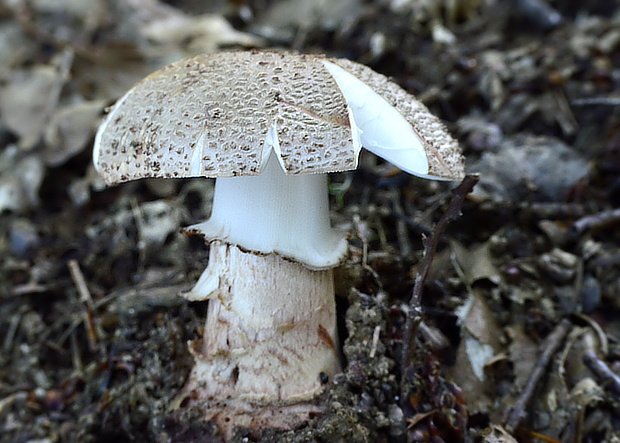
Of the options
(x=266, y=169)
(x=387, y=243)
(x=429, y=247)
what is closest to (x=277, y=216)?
(x=266, y=169)

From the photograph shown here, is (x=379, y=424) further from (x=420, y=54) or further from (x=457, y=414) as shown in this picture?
(x=420, y=54)

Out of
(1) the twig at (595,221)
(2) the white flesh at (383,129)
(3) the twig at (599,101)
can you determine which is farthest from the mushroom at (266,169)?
(3) the twig at (599,101)

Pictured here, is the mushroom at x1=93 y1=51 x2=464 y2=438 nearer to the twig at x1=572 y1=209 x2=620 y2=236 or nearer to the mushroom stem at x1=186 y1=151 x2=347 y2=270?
the mushroom stem at x1=186 y1=151 x2=347 y2=270

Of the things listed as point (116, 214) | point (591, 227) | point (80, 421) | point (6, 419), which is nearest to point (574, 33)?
point (591, 227)

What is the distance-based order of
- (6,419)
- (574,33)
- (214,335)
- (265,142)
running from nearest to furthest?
(265,142) < (214,335) < (6,419) < (574,33)

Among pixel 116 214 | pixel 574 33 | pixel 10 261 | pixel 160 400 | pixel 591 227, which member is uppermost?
pixel 574 33

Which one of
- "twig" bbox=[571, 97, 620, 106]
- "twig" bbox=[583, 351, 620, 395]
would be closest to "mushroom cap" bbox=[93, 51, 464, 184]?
"twig" bbox=[583, 351, 620, 395]

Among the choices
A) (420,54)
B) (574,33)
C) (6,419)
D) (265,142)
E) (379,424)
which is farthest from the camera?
(574,33)
